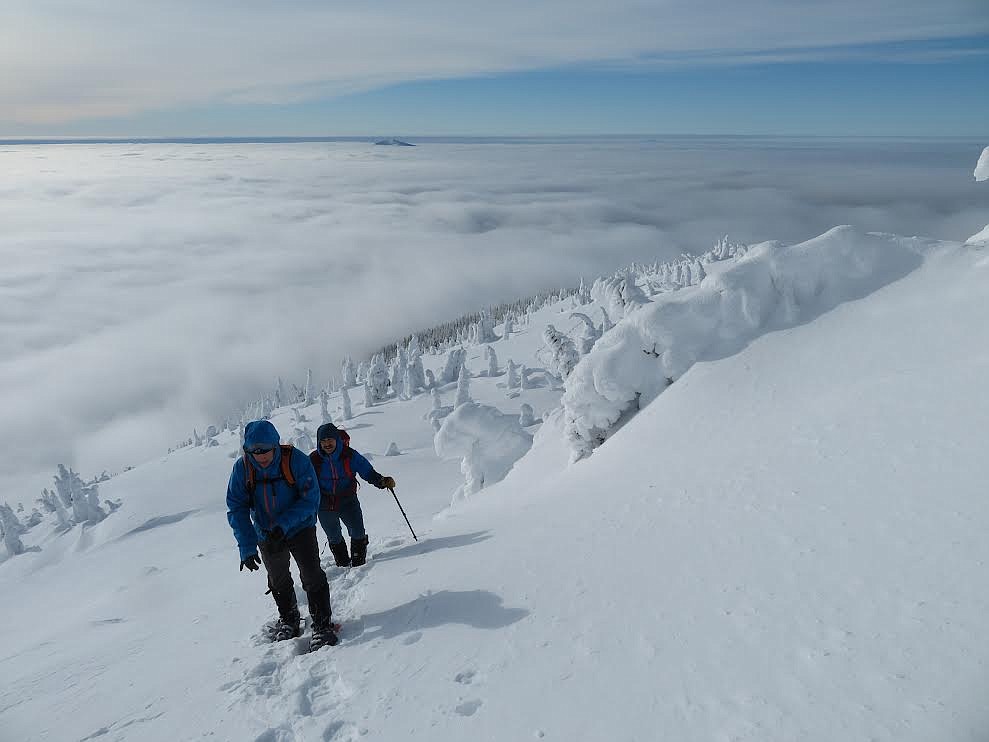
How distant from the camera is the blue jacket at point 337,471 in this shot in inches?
350

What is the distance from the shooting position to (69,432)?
169m

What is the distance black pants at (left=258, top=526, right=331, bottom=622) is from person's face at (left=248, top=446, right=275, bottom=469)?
103 cm

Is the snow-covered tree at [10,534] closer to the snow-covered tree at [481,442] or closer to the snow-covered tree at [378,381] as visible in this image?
the snow-covered tree at [378,381]

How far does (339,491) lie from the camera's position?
8.97 metres

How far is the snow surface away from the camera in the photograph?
3812 mm

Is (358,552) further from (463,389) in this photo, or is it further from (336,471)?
(463,389)

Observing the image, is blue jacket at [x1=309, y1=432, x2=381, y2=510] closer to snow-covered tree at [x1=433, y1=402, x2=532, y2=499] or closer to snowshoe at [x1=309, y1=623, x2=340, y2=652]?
snowshoe at [x1=309, y1=623, x2=340, y2=652]

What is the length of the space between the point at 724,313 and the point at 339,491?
8545mm

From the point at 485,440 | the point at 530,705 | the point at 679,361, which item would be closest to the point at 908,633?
the point at 530,705

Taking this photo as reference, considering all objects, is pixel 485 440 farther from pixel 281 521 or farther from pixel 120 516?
pixel 120 516

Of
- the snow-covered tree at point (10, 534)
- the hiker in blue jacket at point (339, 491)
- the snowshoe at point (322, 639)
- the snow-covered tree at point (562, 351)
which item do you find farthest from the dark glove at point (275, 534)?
the snow-covered tree at point (10, 534)

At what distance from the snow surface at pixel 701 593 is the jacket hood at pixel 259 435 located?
2403mm

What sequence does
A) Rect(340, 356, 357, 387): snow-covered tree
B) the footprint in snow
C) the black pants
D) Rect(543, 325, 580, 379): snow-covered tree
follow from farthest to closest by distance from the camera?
Rect(340, 356, 357, 387): snow-covered tree → Rect(543, 325, 580, 379): snow-covered tree → the black pants → the footprint in snow

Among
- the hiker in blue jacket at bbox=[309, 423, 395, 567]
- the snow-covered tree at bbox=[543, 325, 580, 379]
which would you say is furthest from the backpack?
the snow-covered tree at bbox=[543, 325, 580, 379]
